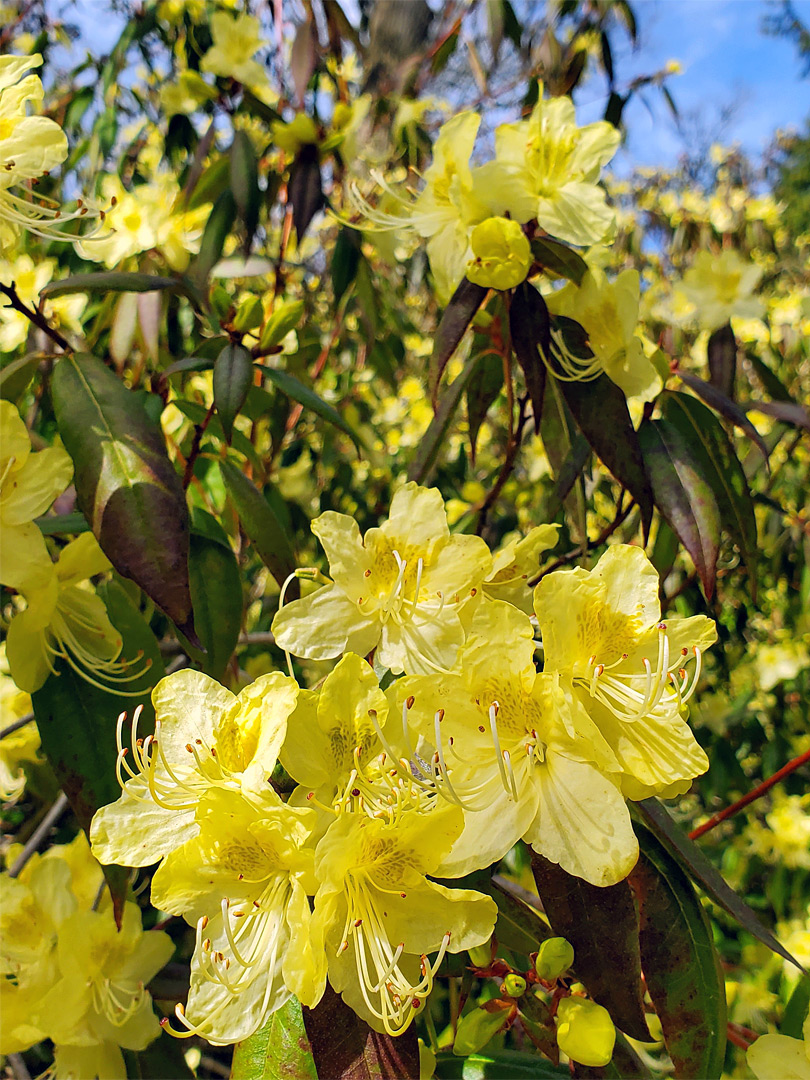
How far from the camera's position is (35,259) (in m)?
1.80

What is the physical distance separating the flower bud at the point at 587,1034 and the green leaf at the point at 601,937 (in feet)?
0.05

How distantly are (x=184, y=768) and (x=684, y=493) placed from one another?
23.5 inches

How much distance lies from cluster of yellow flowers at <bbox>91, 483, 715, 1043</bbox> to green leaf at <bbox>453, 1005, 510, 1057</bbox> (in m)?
0.08

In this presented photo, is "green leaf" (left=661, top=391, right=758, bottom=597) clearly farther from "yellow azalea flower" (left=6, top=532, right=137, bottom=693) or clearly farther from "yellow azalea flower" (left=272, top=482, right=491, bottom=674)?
"yellow azalea flower" (left=6, top=532, right=137, bottom=693)

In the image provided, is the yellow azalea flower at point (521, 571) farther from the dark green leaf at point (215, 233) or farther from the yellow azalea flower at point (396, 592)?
the dark green leaf at point (215, 233)

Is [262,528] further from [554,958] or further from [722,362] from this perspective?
[722,362]

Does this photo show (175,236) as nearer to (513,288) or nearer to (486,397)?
(486,397)

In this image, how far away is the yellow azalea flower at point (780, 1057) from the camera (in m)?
0.67

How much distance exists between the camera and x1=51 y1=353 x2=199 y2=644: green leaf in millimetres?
652

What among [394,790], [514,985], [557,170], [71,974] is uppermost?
[557,170]

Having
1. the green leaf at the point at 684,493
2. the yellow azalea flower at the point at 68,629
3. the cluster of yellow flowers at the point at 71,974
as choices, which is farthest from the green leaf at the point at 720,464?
the cluster of yellow flowers at the point at 71,974

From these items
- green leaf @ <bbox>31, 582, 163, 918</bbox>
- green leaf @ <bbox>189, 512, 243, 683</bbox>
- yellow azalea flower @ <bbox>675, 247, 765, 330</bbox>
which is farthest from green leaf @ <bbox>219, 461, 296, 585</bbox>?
yellow azalea flower @ <bbox>675, 247, 765, 330</bbox>

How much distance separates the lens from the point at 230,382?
80 cm

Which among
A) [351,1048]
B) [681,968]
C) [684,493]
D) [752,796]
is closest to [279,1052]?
[351,1048]
